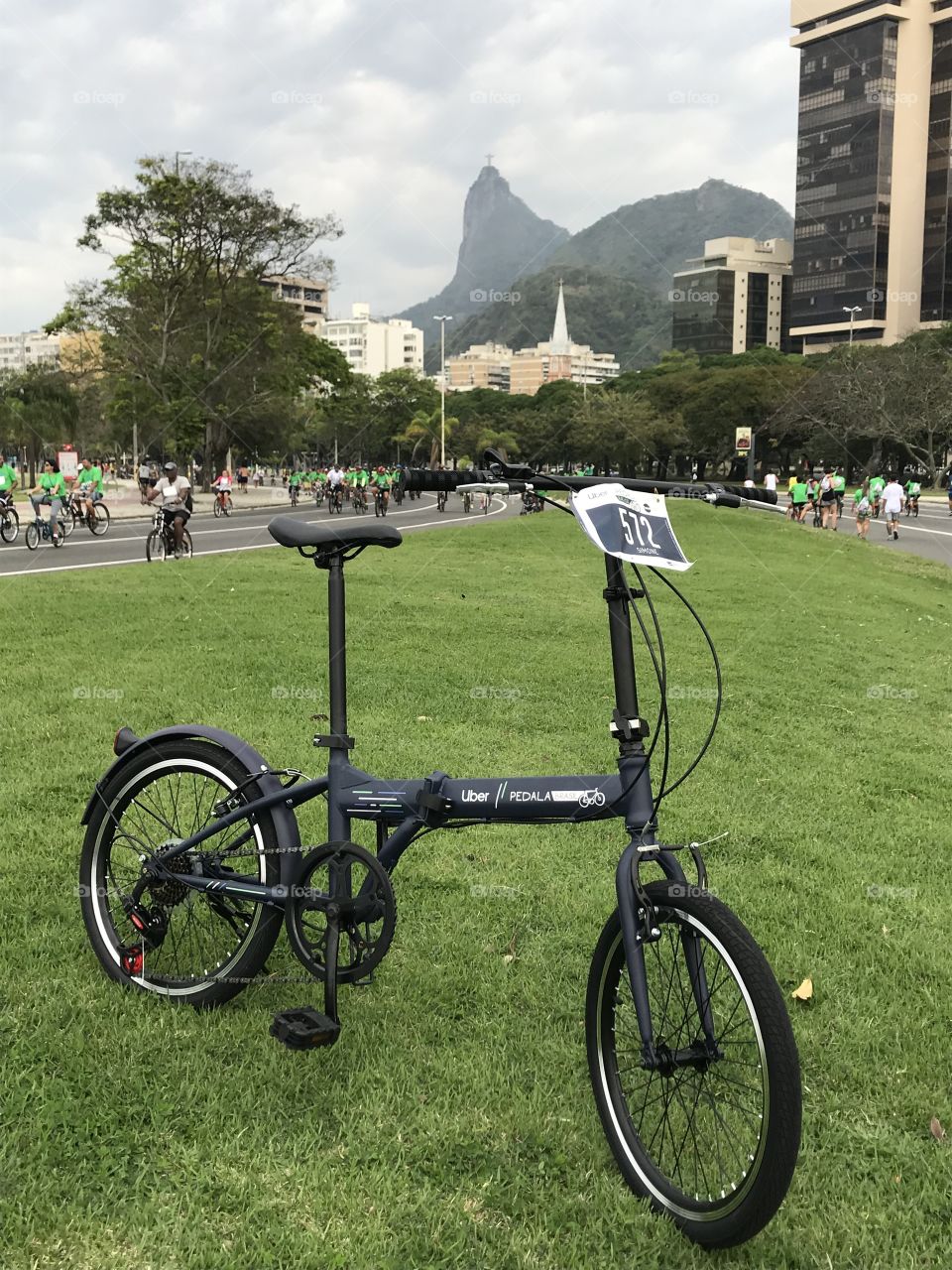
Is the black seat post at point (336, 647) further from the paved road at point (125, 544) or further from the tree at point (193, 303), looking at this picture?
the tree at point (193, 303)

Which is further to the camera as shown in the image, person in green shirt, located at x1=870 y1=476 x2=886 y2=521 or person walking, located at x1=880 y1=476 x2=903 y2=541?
person in green shirt, located at x1=870 y1=476 x2=886 y2=521

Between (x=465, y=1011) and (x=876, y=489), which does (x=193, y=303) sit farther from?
(x=465, y=1011)

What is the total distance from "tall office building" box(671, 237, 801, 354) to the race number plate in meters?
127

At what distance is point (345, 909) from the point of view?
8.94 ft

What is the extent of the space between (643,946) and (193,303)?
44.6 meters

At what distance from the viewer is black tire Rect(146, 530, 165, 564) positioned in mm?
16891

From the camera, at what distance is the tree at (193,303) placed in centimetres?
3984

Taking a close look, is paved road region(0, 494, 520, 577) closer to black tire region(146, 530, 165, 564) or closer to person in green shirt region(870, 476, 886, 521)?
black tire region(146, 530, 165, 564)

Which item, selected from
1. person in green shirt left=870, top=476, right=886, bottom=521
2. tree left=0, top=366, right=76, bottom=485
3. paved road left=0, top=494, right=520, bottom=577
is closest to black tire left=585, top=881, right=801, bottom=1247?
paved road left=0, top=494, right=520, bottom=577

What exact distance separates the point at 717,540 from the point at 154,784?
21.0 meters

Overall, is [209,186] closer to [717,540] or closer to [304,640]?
[717,540]

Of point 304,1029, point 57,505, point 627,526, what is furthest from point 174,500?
point 627,526

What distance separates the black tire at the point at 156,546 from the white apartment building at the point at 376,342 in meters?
151

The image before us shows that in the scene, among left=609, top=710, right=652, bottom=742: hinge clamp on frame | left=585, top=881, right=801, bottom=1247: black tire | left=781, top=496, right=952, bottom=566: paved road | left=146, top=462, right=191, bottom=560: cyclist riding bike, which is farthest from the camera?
left=781, top=496, right=952, bottom=566: paved road
